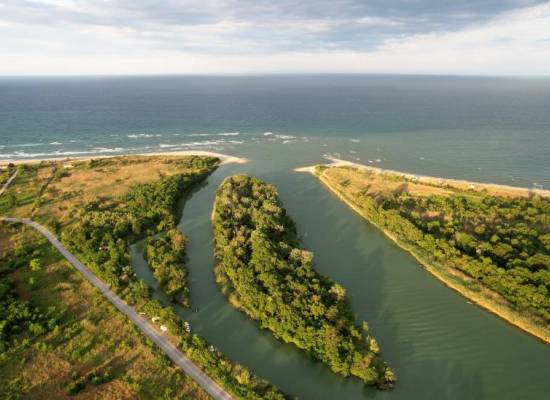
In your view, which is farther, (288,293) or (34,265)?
(34,265)

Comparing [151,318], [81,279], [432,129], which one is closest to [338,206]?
[151,318]

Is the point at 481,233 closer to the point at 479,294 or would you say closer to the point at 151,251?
the point at 479,294

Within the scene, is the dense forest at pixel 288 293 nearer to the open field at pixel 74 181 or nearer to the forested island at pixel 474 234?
the forested island at pixel 474 234

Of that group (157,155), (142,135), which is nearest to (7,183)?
(157,155)

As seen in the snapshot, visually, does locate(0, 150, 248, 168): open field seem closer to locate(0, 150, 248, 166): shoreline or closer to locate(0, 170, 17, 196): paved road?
locate(0, 150, 248, 166): shoreline

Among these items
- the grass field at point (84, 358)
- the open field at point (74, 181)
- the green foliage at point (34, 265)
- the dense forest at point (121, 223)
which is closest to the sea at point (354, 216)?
the dense forest at point (121, 223)

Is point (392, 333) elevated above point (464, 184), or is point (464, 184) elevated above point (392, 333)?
point (464, 184)

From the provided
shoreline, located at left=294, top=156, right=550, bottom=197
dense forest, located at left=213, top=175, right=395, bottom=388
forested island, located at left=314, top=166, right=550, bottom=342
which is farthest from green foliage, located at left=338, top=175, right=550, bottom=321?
dense forest, located at left=213, top=175, right=395, bottom=388

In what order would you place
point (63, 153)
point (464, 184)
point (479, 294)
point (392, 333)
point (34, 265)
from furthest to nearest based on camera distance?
point (63, 153), point (464, 184), point (34, 265), point (479, 294), point (392, 333)
